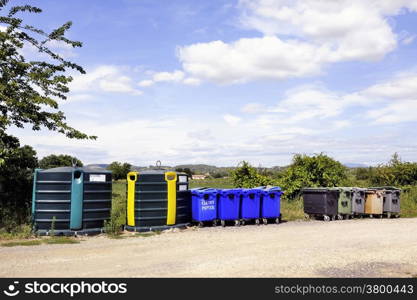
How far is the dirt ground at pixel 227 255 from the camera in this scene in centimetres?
727

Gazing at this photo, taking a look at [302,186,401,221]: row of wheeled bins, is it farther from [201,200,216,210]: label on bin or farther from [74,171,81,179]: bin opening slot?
[74,171,81,179]: bin opening slot

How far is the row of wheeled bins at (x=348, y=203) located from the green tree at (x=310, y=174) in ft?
10.6

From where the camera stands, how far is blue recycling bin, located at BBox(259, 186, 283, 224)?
1470cm

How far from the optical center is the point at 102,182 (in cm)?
1177

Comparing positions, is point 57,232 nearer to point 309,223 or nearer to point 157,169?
point 157,169

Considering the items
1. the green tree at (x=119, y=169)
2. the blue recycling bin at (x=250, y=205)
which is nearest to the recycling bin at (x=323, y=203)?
the blue recycling bin at (x=250, y=205)

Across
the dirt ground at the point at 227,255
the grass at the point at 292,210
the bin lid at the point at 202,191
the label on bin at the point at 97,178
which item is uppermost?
the label on bin at the point at 97,178

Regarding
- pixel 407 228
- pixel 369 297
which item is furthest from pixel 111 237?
pixel 407 228

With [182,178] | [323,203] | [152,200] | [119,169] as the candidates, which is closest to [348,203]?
[323,203]

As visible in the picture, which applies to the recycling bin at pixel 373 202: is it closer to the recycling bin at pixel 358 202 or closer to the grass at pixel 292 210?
the recycling bin at pixel 358 202

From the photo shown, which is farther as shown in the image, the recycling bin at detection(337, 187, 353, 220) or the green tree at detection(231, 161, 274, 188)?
the green tree at detection(231, 161, 274, 188)

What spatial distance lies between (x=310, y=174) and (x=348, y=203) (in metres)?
4.03

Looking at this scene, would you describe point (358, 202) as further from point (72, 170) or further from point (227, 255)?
point (72, 170)

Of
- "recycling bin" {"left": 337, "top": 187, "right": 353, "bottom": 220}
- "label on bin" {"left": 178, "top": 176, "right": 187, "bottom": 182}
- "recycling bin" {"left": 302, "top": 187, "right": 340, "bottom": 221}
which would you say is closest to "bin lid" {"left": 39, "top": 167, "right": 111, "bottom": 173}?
"label on bin" {"left": 178, "top": 176, "right": 187, "bottom": 182}
